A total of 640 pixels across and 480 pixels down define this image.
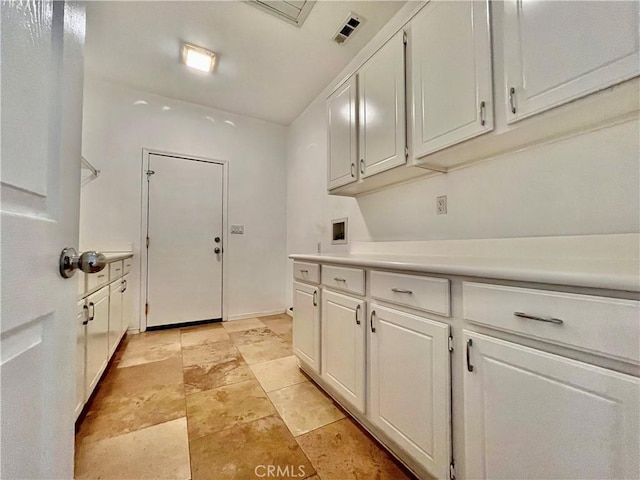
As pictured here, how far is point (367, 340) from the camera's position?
52.5 inches

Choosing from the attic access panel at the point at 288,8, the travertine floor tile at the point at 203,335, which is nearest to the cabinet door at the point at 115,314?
the travertine floor tile at the point at 203,335

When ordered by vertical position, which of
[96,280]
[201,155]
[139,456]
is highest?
[201,155]

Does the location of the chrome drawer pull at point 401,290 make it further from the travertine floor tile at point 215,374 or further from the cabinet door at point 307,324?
the travertine floor tile at point 215,374

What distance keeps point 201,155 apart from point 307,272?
2.29 m

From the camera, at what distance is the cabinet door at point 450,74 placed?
45.8 inches

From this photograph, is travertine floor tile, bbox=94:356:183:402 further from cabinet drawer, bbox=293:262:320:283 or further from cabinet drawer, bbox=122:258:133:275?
cabinet drawer, bbox=293:262:320:283

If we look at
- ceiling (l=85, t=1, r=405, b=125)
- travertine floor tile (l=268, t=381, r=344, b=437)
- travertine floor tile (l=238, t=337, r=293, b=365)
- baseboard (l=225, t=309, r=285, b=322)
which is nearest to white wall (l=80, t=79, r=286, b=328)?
baseboard (l=225, t=309, r=285, b=322)

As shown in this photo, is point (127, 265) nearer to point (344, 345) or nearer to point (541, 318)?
point (344, 345)

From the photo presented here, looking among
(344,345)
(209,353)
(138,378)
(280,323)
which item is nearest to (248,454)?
(344,345)

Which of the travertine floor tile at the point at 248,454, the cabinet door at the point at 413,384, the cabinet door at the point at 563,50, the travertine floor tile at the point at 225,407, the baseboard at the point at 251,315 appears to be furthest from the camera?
the baseboard at the point at 251,315

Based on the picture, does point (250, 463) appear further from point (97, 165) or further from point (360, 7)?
point (97, 165)

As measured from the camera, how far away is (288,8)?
1.91m

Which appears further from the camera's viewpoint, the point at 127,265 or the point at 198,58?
the point at 127,265

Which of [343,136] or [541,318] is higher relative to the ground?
[343,136]
